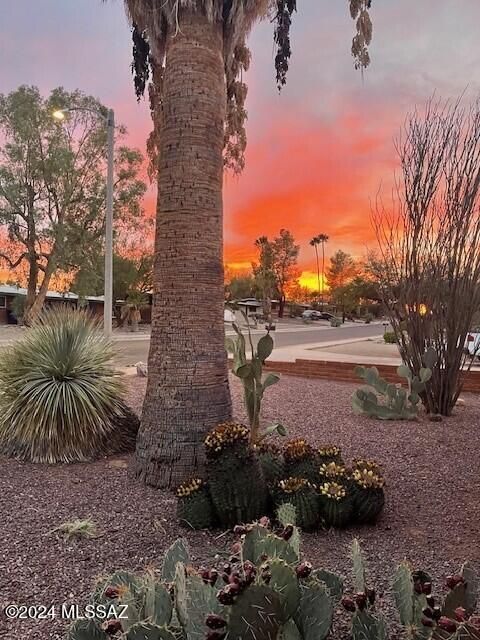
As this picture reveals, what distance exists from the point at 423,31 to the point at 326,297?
250 ft

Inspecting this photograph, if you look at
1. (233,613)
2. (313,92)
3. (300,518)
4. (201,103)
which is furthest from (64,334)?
(313,92)

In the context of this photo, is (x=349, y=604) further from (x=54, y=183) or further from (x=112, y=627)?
(x=54, y=183)

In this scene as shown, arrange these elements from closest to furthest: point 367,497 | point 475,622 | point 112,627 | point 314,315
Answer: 1. point 475,622
2. point 112,627
3. point 367,497
4. point 314,315

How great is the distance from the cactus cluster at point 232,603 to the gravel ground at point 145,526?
19.7 inches

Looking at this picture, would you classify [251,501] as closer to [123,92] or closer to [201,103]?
[201,103]

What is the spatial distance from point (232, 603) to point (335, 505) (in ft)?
7.66

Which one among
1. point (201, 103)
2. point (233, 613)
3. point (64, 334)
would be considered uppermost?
point (201, 103)

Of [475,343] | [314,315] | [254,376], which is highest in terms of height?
[314,315]

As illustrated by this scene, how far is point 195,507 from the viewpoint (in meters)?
4.11

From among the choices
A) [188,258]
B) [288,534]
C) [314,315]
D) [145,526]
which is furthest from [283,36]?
[314,315]

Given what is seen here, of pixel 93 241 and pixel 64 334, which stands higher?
pixel 93 241

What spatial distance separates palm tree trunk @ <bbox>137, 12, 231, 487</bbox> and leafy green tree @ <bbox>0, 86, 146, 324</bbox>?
1011 inches

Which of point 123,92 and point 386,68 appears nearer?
point 386,68

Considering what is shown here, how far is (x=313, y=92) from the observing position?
10.7m
